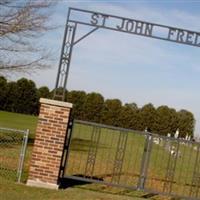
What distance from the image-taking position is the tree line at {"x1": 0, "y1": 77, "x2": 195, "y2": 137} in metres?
61.9

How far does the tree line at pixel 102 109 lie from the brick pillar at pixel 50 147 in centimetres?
4801

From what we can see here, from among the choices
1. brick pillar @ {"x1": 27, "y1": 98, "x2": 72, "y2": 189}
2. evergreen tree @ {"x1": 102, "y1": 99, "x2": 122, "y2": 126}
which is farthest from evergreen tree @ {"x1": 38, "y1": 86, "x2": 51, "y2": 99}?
brick pillar @ {"x1": 27, "y1": 98, "x2": 72, "y2": 189}

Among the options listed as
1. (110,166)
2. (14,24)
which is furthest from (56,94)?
(14,24)

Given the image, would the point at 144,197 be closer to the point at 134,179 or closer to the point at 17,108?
the point at 134,179

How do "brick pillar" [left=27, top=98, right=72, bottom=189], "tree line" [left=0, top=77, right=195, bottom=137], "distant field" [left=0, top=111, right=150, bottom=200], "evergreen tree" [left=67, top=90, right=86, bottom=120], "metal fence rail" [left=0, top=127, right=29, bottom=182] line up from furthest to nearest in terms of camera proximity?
"evergreen tree" [left=67, top=90, right=86, bottom=120]
"tree line" [left=0, top=77, right=195, bottom=137]
"metal fence rail" [left=0, top=127, right=29, bottom=182]
"brick pillar" [left=27, top=98, right=72, bottom=189]
"distant field" [left=0, top=111, right=150, bottom=200]

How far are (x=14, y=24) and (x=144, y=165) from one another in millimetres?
11112

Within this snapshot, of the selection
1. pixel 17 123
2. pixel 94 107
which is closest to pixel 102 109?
pixel 94 107

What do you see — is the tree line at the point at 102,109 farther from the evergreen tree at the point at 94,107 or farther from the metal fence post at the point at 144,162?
the metal fence post at the point at 144,162

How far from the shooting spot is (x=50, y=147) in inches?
465

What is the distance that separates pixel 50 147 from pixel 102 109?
53525 millimetres

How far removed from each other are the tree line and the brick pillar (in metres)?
Result: 48.0

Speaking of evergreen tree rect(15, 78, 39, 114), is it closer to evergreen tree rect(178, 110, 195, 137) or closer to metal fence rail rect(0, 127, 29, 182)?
evergreen tree rect(178, 110, 195, 137)

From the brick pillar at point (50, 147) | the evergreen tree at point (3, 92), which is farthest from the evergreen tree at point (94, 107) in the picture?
the brick pillar at point (50, 147)

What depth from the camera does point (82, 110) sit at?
214 ft
